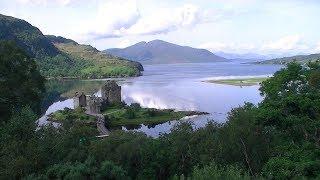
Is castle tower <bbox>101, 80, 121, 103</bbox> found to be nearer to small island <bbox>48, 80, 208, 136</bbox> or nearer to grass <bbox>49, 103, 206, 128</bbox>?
small island <bbox>48, 80, 208, 136</bbox>

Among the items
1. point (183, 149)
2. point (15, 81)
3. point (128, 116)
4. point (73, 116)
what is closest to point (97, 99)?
point (73, 116)

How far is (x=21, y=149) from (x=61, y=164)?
2486 mm

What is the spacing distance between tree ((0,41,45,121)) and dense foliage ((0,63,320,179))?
331 cm

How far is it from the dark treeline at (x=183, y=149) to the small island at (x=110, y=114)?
1782 inches

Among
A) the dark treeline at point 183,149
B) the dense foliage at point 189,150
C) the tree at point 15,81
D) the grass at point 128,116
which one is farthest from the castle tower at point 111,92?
the tree at point 15,81

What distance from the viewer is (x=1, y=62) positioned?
33.7m

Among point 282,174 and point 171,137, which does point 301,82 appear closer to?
point 171,137

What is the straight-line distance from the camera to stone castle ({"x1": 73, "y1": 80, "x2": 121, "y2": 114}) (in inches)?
3826

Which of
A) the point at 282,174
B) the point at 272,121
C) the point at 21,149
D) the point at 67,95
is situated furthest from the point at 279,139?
the point at 67,95

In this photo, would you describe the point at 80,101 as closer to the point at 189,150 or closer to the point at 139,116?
the point at 139,116

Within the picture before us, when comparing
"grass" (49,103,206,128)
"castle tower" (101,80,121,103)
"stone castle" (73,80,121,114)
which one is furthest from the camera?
"castle tower" (101,80,121,103)

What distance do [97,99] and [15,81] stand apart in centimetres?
6713

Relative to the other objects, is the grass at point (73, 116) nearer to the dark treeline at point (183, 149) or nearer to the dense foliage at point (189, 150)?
the dark treeline at point (183, 149)

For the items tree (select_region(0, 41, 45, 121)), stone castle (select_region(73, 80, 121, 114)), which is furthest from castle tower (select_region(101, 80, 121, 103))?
tree (select_region(0, 41, 45, 121))
